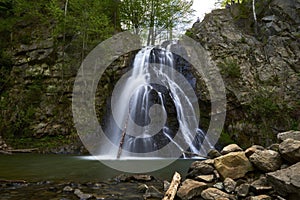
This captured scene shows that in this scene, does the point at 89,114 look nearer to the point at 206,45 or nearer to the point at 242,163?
the point at 206,45

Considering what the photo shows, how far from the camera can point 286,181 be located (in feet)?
14.3

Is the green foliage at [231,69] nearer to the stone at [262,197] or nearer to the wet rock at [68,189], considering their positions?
the stone at [262,197]

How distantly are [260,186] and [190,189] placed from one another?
1.27 metres

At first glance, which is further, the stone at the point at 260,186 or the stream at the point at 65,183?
the stream at the point at 65,183

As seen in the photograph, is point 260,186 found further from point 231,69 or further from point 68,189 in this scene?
point 231,69

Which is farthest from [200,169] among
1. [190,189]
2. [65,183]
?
[65,183]

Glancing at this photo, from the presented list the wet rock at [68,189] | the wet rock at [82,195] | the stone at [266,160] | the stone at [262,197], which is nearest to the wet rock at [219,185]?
the stone at [262,197]

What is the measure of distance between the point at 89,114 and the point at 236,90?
28.9 ft

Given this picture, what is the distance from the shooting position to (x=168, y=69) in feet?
58.7

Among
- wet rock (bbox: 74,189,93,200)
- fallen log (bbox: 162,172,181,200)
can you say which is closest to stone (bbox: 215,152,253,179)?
fallen log (bbox: 162,172,181,200)

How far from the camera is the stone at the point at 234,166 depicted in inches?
214

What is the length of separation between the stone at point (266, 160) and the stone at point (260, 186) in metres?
0.24

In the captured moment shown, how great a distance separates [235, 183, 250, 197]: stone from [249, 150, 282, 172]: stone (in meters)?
0.56

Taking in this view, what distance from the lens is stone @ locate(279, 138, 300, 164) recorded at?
4.88 meters
